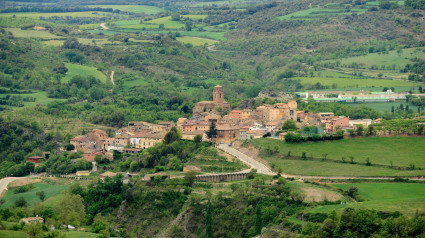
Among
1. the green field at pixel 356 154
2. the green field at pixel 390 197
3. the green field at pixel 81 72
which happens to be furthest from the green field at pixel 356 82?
the green field at pixel 390 197

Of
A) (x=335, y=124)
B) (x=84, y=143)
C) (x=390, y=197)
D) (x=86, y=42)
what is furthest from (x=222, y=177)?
(x=86, y=42)

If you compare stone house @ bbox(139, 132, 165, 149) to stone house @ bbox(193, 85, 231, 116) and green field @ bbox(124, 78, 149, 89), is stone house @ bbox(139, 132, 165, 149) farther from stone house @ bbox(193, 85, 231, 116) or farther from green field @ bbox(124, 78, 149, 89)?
green field @ bbox(124, 78, 149, 89)

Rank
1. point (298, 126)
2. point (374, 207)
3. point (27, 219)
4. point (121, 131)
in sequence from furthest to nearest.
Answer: point (121, 131), point (298, 126), point (27, 219), point (374, 207)

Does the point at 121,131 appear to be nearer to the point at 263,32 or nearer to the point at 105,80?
the point at 105,80

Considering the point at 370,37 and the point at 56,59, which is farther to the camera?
the point at 370,37

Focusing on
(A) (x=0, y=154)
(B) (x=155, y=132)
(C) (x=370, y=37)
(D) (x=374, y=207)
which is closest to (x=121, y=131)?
(B) (x=155, y=132)
